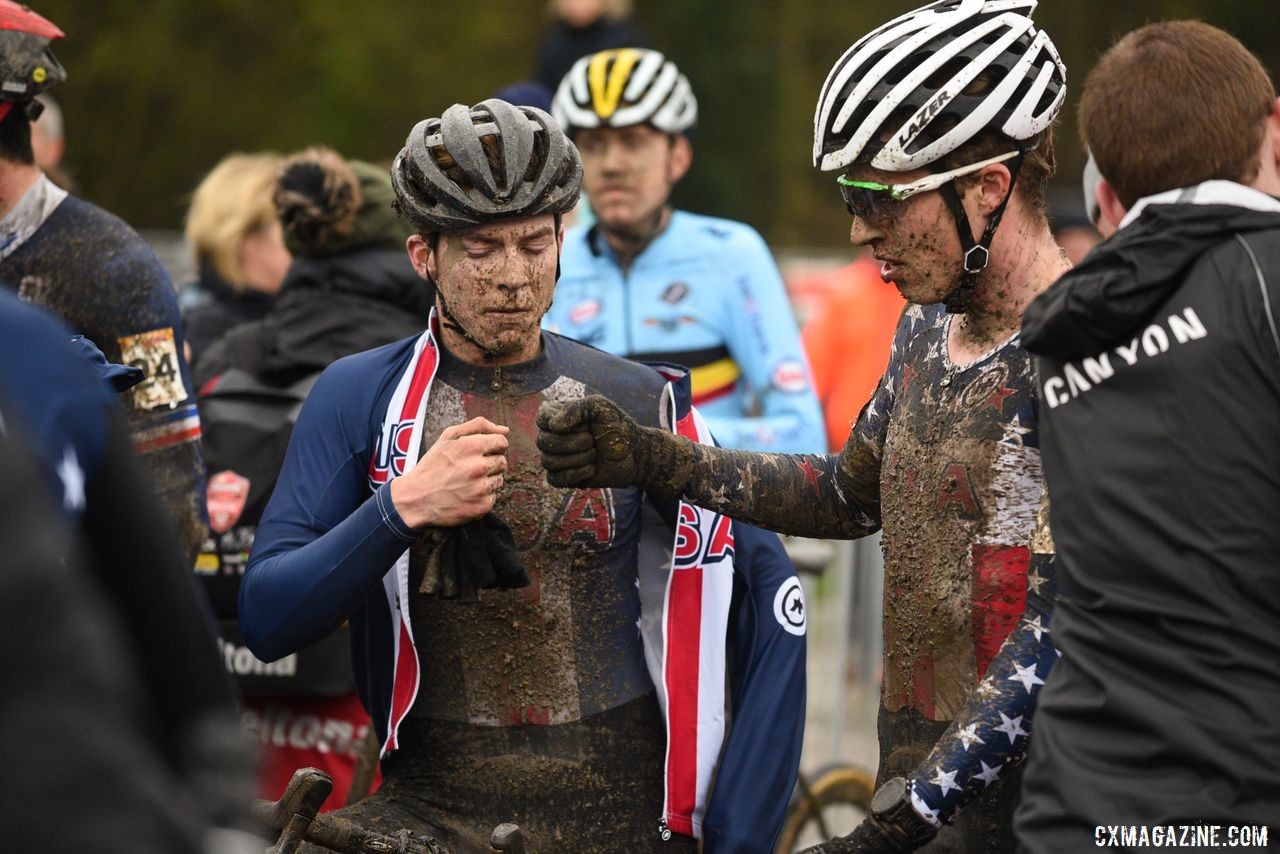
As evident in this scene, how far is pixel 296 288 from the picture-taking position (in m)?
6.45

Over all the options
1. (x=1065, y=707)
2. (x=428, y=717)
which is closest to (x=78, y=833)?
(x=1065, y=707)

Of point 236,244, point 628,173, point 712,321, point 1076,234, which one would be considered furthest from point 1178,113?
point 1076,234

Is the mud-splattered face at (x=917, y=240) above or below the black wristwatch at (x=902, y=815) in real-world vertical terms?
above

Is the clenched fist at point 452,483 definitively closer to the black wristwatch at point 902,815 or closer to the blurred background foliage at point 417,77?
the black wristwatch at point 902,815

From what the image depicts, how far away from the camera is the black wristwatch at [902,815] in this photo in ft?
10.8

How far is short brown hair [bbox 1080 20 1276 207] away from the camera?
2836 millimetres

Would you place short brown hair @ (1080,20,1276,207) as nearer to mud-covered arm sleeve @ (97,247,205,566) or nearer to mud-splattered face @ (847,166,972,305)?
mud-splattered face @ (847,166,972,305)

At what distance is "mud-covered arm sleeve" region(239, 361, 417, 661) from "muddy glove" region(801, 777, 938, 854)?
1.13 metres

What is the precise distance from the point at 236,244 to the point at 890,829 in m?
5.19

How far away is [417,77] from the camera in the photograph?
16.5 m

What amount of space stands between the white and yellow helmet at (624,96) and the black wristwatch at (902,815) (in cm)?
380

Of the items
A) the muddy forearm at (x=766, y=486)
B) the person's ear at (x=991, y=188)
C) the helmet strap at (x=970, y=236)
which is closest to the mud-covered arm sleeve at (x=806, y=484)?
the muddy forearm at (x=766, y=486)

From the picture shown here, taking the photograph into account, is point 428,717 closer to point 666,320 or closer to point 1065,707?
point 1065,707

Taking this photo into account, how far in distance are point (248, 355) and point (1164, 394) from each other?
436 centimetres
